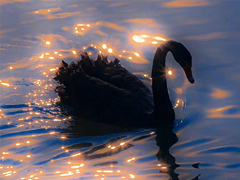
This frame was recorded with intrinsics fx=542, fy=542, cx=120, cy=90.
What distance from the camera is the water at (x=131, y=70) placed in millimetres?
5871

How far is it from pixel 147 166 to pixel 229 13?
204 inches

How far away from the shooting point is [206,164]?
18.9 ft

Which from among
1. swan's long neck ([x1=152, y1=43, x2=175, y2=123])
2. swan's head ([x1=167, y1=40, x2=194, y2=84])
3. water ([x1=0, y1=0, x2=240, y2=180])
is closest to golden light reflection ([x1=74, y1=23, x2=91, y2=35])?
water ([x1=0, y1=0, x2=240, y2=180])

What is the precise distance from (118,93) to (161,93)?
1.85ft

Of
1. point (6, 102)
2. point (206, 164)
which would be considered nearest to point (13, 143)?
point (6, 102)

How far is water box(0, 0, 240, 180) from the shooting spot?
587cm

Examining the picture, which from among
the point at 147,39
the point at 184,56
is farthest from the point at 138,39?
the point at 184,56

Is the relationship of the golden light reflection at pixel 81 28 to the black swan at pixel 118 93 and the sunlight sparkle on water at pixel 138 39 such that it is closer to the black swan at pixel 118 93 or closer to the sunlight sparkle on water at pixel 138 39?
the sunlight sparkle on water at pixel 138 39

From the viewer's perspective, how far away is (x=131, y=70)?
869 cm

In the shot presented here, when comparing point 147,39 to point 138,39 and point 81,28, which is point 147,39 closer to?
point 138,39

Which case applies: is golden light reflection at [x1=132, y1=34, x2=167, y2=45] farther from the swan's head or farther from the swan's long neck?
the swan's head

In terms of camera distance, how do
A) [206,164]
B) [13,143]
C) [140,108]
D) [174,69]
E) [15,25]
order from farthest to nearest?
[15,25] → [174,69] → [140,108] → [13,143] → [206,164]

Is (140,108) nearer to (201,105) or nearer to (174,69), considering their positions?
(201,105)

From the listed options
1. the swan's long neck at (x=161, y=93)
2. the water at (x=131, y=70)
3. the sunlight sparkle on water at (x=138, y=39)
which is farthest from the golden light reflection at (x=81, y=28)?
the swan's long neck at (x=161, y=93)
